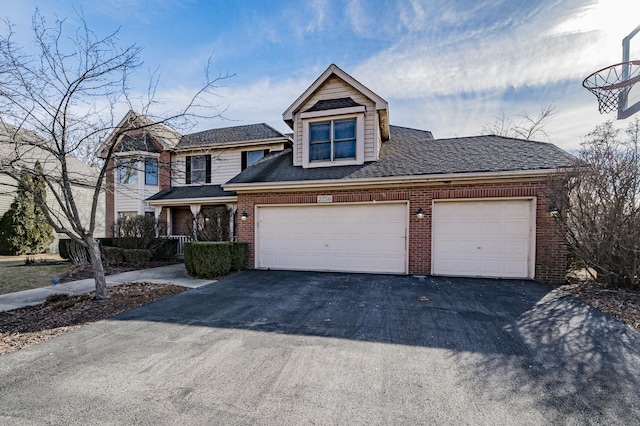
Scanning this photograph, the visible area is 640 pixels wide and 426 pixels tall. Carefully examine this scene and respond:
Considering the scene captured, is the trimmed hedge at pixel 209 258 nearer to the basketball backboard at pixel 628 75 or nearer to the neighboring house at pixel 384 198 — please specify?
the neighboring house at pixel 384 198

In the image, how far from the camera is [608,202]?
6.19 metres

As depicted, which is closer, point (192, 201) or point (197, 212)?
point (192, 201)

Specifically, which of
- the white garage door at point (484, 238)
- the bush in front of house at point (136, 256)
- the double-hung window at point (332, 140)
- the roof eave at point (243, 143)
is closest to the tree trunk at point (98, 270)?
the bush in front of house at point (136, 256)

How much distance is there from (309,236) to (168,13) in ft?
23.5

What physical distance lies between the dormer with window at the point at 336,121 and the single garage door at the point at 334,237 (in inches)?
77.4

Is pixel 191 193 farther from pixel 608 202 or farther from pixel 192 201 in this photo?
pixel 608 202

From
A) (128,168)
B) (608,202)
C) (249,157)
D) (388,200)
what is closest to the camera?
(128,168)

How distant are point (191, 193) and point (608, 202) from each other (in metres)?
14.6

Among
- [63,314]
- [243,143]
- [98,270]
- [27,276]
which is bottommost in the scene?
[27,276]

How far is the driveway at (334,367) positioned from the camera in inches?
98.2

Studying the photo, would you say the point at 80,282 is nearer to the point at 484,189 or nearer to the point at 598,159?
the point at 484,189

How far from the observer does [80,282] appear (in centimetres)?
795

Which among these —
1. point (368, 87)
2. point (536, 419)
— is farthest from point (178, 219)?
point (536, 419)

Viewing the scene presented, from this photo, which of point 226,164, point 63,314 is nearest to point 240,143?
point 226,164
